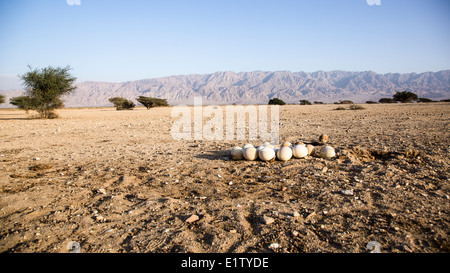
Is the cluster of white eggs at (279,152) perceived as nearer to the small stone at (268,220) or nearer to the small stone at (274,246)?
the small stone at (268,220)

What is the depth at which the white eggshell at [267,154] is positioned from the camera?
19.8ft

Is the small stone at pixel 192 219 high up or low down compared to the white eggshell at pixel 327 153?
down

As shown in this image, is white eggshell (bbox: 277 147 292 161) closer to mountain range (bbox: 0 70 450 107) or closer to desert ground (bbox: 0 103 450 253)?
desert ground (bbox: 0 103 450 253)

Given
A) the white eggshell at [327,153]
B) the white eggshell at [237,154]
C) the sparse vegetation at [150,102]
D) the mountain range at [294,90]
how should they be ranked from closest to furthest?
the white eggshell at [327,153], the white eggshell at [237,154], the sparse vegetation at [150,102], the mountain range at [294,90]

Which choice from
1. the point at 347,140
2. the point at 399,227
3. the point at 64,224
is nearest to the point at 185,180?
the point at 64,224

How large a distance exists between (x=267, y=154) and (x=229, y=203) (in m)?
2.37

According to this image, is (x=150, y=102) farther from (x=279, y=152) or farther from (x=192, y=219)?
(x=192, y=219)

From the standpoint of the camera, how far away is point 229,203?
3.94 m

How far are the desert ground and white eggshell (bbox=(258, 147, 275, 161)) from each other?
181 millimetres

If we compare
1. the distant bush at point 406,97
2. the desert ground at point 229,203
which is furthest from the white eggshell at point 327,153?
the distant bush at point 406,97

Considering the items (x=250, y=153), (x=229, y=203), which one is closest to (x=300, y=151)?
(x=250, y=153)

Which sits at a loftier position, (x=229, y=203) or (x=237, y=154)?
(x=237, y=154)

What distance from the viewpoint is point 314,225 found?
3.19 meters

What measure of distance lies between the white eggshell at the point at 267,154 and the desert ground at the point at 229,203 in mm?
181
